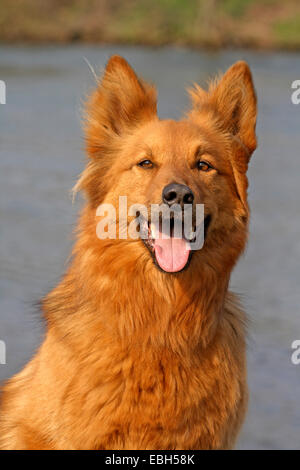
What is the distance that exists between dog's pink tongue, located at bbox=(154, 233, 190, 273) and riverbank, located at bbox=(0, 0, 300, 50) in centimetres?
2851

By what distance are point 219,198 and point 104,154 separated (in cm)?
79

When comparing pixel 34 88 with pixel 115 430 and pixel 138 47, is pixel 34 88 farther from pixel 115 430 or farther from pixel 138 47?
pixel 115 430

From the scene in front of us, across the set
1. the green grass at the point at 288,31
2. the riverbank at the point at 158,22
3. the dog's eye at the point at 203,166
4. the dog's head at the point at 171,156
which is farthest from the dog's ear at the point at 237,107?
the green grass at the point at 288,31

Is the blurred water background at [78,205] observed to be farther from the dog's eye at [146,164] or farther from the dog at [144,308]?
the dog's eye at [146,164]

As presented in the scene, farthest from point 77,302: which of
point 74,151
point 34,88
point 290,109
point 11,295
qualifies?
point 34,88

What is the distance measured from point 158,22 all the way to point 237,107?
107ft

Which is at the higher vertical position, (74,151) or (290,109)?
(290,109)

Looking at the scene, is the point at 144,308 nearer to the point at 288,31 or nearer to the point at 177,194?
the point at 177,194

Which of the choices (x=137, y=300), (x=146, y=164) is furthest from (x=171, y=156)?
(x=137, y=300)

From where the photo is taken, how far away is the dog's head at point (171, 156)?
4.81 metres

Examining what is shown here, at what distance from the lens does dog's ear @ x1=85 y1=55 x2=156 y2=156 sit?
5.11 meters

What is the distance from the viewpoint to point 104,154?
520 centimetres

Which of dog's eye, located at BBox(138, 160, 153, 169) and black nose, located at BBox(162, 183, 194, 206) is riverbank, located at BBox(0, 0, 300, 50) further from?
black nose, located at BBox(162, 183, 194, 206)

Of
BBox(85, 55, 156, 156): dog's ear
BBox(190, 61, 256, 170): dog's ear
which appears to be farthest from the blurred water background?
BBox(190, 61, 256, 170): dog's ear
